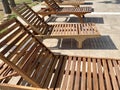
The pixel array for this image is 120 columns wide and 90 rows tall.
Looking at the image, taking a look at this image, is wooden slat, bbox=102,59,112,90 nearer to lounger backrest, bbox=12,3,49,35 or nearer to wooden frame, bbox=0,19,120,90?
wooden frame, bbox=0,19,120,90

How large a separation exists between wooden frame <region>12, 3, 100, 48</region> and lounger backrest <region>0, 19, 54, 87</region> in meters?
2.02

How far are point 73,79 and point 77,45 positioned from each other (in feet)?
11.1

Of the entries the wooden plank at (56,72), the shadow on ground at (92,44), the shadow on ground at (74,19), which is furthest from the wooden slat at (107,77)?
the shadow on ground at (74,19)

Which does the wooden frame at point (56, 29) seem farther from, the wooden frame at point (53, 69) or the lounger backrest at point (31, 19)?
the wooden frame at point (53, 69)

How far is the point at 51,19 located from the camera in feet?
38.7

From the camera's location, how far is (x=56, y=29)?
7.70 m

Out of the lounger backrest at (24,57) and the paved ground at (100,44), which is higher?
the lounger backrest at (24,57)

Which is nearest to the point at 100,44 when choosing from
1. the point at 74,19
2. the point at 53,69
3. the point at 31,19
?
the point at 31,19

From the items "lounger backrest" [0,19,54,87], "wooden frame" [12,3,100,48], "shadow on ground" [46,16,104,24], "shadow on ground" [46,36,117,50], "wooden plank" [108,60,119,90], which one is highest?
"lounger backrest" [0,19,54,87]

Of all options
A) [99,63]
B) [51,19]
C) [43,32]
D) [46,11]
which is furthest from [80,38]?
[51,19]

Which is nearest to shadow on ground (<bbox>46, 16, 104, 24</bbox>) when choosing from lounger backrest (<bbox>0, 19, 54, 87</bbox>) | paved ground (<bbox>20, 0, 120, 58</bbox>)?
paved ground (<bbox>20, 0, 120, 58</bbox>)

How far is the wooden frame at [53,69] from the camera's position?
12.2 feet

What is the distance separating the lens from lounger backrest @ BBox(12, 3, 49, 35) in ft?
23.7

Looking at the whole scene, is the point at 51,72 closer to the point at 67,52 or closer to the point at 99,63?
the point at 99,63
